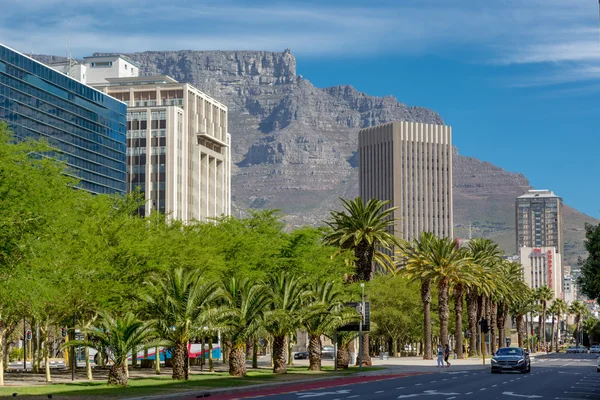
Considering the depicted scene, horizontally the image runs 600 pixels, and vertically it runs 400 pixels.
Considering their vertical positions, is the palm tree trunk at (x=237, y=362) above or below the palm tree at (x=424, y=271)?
below

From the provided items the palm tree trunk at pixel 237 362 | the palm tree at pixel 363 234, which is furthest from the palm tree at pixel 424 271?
the palm tree trunk at pixel 237 362

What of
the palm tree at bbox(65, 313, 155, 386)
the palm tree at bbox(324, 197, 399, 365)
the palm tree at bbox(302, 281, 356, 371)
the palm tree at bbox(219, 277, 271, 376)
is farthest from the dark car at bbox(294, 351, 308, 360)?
the palm tree at bbox(65, 313, 155, 386)

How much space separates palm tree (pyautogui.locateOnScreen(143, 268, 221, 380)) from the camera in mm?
51366

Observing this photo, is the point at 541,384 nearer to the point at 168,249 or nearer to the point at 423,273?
the point at 168,249

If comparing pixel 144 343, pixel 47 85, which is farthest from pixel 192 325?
pixel 47 85

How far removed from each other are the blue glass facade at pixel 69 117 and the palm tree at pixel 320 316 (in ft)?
233

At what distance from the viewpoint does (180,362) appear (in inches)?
2037

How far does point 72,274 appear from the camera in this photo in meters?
49.5

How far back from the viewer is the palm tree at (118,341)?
1821 inches

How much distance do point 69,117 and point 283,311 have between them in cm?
10783

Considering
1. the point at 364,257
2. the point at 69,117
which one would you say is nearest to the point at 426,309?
the point at 364,257

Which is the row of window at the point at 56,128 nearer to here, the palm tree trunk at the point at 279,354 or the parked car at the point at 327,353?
the parked car at the point at 327,353

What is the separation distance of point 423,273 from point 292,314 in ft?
123

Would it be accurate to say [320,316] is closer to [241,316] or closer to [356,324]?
[356,324]
